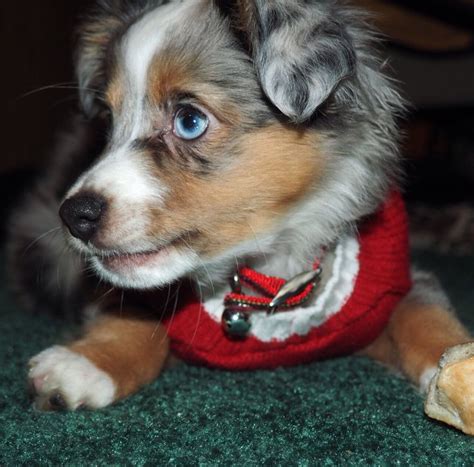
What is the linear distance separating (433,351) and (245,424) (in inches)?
26.0

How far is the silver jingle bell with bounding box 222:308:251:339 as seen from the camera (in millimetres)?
2369

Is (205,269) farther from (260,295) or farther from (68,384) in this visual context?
(68,384)

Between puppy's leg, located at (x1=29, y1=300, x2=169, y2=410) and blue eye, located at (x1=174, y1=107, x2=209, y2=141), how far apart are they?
0.63 m

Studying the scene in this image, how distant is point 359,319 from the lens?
246cm

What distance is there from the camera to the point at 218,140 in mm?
2209

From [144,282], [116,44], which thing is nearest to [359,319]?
[144,282]

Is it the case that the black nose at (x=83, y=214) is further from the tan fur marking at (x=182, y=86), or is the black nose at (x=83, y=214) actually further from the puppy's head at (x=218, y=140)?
the tan fur marking at (x=182, y=86)

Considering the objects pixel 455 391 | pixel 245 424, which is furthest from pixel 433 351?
pixel 245 424

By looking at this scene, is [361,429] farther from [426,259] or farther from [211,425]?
[426,259]

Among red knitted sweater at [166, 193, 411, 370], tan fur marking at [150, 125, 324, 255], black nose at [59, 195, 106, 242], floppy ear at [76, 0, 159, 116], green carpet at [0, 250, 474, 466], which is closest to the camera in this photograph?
green carpet at [0, 250, 474, 466]

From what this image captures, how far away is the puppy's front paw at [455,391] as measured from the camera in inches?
71.7

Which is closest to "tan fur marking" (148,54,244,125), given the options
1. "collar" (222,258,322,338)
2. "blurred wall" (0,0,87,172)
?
"collar" (222,258,322,338)

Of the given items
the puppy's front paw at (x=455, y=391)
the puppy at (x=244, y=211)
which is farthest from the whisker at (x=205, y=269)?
the puppy's front paw at (x=455, y=391)

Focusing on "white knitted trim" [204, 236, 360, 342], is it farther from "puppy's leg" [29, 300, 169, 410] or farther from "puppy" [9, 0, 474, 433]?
"puppy's leg" [29, 300, 169, 410]
